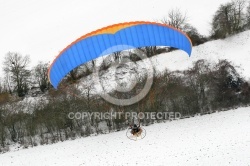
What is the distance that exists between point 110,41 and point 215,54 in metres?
27.6

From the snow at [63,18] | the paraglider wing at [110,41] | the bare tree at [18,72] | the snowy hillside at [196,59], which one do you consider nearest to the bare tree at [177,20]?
the snow at [63,18]

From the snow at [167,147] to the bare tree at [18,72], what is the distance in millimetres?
14445

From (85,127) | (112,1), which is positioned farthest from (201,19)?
(85,127)

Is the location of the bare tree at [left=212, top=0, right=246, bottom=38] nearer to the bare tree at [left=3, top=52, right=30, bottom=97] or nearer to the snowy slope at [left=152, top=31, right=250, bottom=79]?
the snowy slope at [left=152, top=31, right=250, bottom=79]

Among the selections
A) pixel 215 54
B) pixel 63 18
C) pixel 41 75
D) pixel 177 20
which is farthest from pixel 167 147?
pixel 63 18

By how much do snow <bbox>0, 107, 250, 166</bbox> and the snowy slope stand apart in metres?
8.46

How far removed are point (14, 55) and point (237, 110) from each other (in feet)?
100

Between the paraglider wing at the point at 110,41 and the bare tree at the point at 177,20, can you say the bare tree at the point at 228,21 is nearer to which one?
the bare tree at the point at 177,20

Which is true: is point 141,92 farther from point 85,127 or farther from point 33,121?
point 33,121

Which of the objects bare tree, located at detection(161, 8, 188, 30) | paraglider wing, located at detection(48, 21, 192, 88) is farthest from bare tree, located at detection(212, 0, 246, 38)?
paraglider wing, located at detection(48, 21, 192, 88)

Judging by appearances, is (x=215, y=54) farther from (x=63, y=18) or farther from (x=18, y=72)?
(x=63, y=18)

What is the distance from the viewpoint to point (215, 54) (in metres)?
41.8

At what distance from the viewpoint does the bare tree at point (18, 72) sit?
4609 cm

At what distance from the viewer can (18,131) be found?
123 feet
